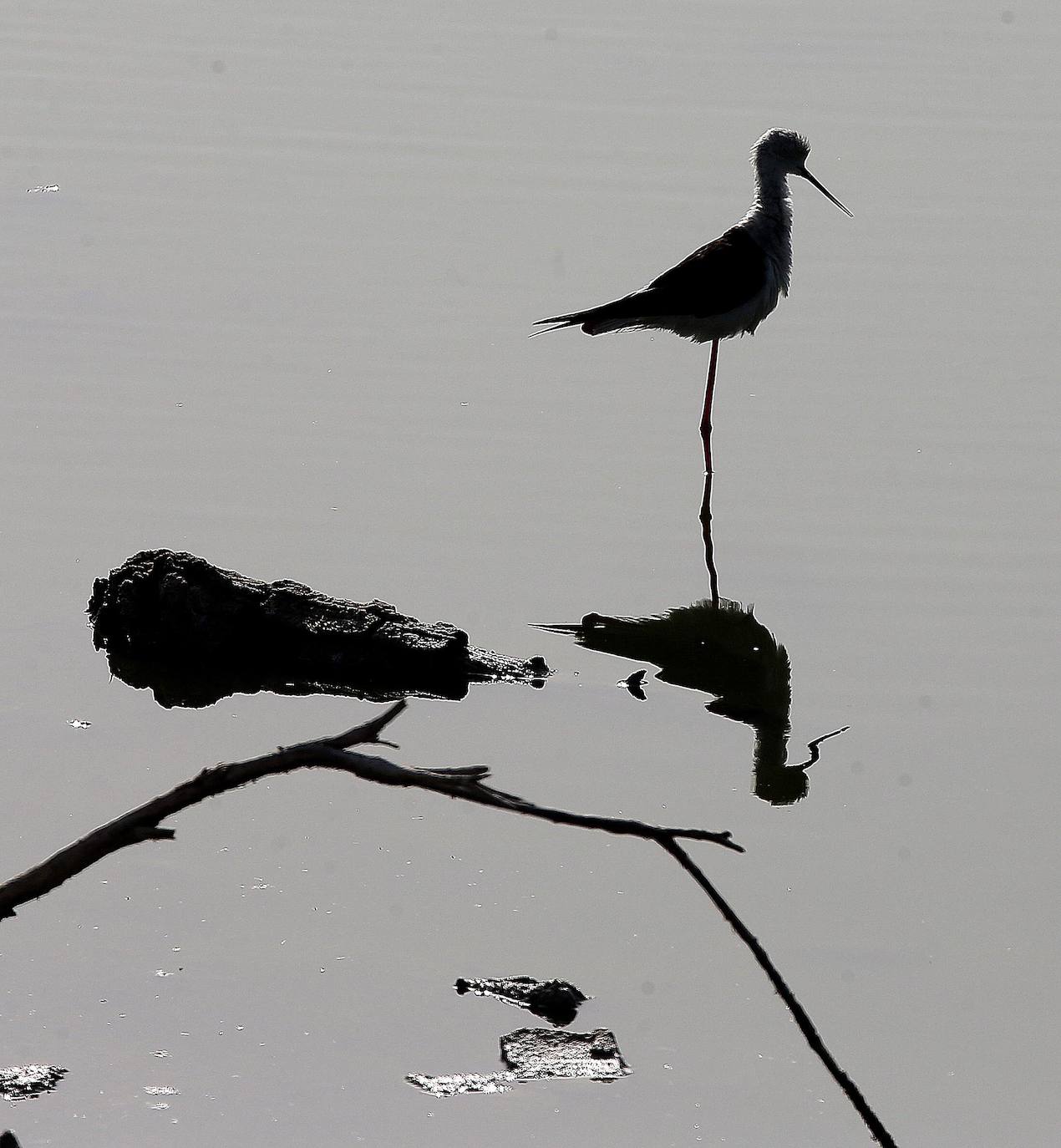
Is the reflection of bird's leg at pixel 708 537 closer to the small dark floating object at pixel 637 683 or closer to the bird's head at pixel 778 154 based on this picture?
the small dark floating object at pixel 637 683

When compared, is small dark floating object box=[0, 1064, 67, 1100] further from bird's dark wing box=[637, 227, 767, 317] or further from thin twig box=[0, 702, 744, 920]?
bird's dark wing box=[637, 227, 767, 317]

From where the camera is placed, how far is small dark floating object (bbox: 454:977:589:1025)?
3.83 meters

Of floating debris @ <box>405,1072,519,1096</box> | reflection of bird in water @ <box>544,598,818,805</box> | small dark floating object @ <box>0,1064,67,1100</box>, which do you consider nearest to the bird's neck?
reflection of bird in water @ <box>544,598,818,805</box>

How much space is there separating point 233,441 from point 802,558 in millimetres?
2237

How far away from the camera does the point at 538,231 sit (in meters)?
10.0

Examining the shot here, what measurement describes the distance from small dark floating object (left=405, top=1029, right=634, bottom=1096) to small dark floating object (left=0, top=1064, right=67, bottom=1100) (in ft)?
2.14

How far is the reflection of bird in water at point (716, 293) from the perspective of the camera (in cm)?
781

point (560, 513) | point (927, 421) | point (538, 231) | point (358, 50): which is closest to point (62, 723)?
point (560, 513)

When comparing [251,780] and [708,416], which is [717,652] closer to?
[708,416]

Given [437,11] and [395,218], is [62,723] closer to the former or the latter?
[395,218]

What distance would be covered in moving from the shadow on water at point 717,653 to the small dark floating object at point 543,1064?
1634mm

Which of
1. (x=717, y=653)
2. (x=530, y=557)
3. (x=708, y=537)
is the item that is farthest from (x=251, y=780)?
(x=708, y=537)

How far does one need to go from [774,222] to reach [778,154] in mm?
506

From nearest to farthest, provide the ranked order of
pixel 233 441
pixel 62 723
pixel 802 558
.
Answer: pixel 62 723
pixel 802 558
pixel 233 441
